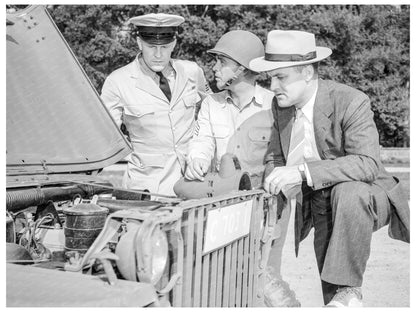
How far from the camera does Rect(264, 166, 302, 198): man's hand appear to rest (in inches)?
134

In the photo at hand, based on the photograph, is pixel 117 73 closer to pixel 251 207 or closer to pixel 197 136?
pixel 197 136

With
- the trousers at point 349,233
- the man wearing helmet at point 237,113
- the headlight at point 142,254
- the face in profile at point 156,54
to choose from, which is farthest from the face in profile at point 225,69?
the headlight at point 142,254

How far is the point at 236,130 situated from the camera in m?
4.54

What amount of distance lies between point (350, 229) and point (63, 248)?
143cm

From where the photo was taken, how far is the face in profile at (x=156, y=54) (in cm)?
497

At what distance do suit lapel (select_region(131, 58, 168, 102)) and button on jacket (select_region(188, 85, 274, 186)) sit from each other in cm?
52

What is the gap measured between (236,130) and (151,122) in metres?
0.82

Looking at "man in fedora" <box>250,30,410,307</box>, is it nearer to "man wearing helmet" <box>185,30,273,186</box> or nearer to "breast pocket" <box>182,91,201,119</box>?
"man wearing helmet" <box>185,30,273,186</box>

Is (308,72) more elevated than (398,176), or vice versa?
(308,72)

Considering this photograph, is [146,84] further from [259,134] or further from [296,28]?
[296,28]

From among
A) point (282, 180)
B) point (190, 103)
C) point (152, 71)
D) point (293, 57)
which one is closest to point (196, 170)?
point (282, 180)

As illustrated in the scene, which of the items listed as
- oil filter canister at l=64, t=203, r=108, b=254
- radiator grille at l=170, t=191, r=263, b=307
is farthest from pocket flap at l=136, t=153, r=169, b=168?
oil filter canister at l=64, t=203, r=108, b=254

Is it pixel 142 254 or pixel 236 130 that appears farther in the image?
pixel 236 130

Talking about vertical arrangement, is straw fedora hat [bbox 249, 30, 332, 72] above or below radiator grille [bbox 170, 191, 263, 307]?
above
